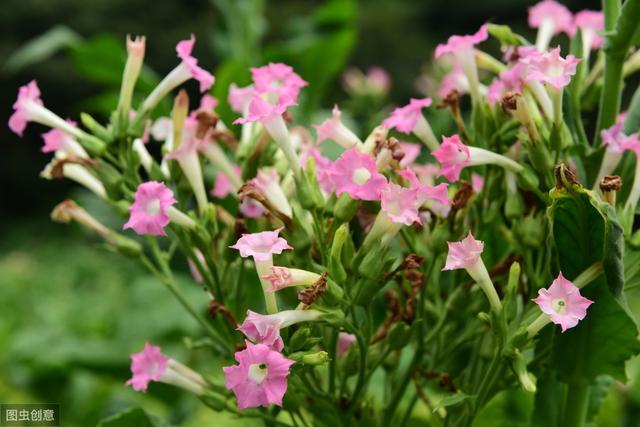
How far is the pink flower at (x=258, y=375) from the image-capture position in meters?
0.54

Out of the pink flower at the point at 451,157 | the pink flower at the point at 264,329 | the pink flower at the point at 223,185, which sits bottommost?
the pink flower at the point at 264,329

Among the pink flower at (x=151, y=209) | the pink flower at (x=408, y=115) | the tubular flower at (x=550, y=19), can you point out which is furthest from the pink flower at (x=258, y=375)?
the tubular flower at (x=550, y=19)

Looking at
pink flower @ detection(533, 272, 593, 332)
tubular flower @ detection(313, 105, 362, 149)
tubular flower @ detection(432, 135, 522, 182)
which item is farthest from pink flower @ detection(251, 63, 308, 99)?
pink flower @ detection(533, 272, 593, 332)

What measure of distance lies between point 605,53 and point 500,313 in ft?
0.78

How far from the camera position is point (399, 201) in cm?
59

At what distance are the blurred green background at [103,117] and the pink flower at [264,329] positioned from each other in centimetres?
38

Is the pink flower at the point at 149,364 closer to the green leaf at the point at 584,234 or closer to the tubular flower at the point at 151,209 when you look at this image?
the tubular flower at the point at 151,209

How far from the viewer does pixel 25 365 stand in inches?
64.4

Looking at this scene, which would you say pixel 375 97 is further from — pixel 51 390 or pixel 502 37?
pixel 502 37

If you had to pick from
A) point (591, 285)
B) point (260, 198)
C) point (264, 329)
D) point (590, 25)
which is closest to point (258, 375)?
point (264, 329)

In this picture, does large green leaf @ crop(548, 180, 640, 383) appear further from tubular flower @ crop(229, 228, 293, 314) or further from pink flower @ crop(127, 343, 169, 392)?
pink flower @ crop(127, 343, 169, 392)

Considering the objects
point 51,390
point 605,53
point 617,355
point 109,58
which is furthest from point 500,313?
point 109,58

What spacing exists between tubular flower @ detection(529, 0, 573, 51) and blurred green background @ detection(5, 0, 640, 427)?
3.3 inches

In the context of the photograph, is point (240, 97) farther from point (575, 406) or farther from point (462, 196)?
point (575, 406)
